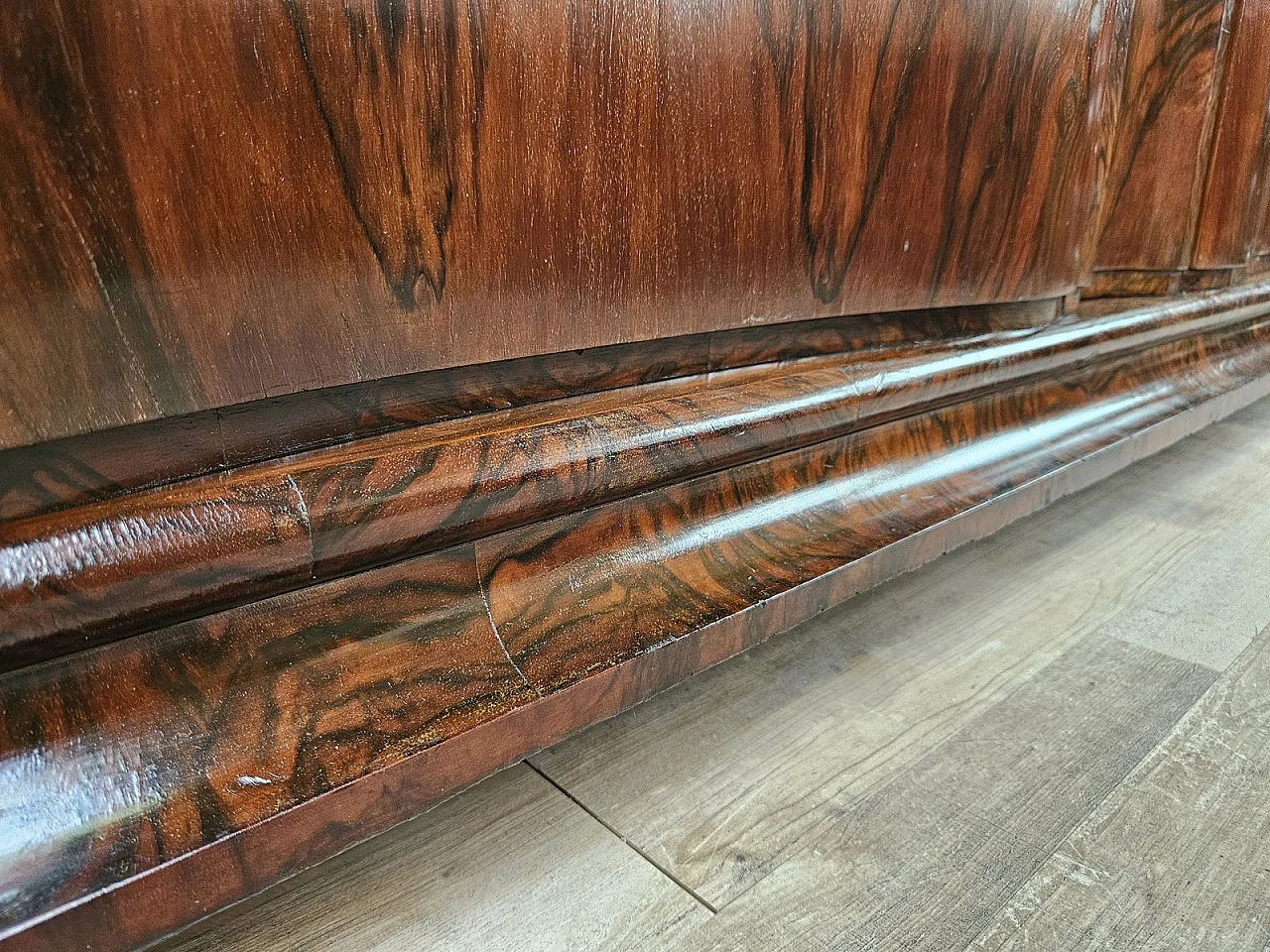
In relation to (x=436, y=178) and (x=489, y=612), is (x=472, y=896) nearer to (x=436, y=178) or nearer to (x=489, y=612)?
(x=489, y=612)

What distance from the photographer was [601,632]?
1.08 ft

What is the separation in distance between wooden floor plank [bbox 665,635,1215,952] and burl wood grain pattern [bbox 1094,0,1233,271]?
398 millimetres

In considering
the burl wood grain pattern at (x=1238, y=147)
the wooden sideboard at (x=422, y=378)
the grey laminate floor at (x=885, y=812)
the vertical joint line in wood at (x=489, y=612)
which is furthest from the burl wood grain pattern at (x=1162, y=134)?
the vertical joint line in wood at (x=489, y=612)

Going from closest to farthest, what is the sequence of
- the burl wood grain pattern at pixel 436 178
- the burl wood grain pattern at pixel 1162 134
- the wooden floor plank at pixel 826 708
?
the burl wood grain pattern at pixel 436 178, the wooden floor plank at pixel 826 708, the burl wood grain pattern at pixel 1162 134

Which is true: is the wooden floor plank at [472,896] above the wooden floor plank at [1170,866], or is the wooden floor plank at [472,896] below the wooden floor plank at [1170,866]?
below

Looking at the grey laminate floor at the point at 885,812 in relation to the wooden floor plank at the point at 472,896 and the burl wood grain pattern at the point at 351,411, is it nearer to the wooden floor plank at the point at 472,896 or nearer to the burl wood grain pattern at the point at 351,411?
the wooden floor plank at the point at 472,896

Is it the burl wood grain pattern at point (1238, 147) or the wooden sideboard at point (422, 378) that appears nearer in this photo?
the wooden sideboard at point (422, 378)

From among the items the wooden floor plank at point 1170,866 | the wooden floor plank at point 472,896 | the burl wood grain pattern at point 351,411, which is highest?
the burl wood grain pattern at point 351,411

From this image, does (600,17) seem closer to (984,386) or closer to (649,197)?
(649,197)

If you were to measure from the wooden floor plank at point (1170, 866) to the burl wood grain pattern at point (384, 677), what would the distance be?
141 millimetres

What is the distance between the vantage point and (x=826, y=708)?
0.41 m

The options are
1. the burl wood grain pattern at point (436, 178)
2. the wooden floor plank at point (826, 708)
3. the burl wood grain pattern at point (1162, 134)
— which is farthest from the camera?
the burl wood grain pattern at point (1162, 134)

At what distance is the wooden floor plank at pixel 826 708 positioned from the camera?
1.10 feet

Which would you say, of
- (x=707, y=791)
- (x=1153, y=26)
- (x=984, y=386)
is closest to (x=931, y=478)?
(x=984, y=386)
